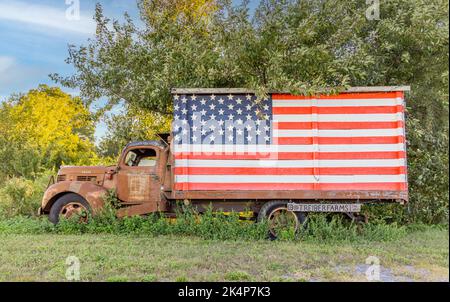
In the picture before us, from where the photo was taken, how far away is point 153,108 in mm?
11859

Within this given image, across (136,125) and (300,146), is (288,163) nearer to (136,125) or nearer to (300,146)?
(300,146)

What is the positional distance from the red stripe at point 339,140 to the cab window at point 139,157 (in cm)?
284

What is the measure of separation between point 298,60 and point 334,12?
187 cm

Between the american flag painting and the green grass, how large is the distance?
1155mm

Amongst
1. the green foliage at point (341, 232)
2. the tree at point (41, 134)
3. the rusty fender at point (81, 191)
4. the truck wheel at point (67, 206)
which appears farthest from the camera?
the tree at point (41, 134)

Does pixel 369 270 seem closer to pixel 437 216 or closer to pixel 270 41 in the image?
pixel 270 41

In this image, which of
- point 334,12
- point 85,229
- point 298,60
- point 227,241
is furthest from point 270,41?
point 85,229

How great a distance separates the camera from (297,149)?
898cm

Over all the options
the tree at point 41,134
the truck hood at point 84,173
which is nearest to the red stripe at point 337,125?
the truck hood at point 84,173

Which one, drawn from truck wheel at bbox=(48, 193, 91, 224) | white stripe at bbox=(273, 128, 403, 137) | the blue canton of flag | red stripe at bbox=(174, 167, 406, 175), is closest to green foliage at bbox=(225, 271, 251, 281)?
red stripe at bbox=(174, 167, 406, 175)

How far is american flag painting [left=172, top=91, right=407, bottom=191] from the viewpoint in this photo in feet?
29.3

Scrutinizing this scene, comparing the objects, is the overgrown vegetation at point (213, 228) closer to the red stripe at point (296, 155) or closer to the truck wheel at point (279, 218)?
the truck wheel at point (279, 218)

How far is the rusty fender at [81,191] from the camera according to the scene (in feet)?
31.6

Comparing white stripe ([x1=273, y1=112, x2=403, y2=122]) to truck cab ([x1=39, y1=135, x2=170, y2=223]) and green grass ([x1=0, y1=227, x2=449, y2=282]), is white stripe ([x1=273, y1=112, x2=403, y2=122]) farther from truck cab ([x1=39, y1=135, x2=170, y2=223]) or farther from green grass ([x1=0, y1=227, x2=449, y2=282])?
truck cab ([x1=39, y1=135, x2=170, y2=223])
